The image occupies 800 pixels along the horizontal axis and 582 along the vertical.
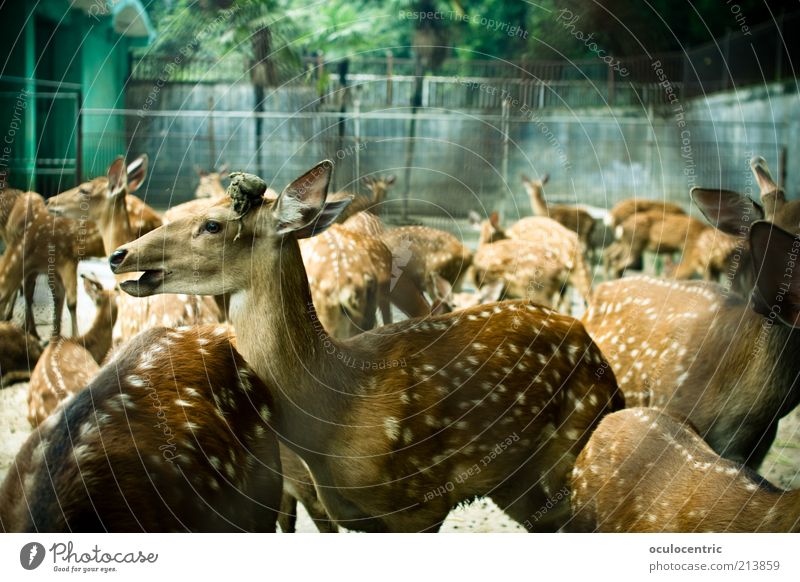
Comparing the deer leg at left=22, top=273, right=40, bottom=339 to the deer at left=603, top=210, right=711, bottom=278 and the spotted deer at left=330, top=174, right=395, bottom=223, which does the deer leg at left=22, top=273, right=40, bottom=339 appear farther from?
the deer at left=603, top=210, right=711, bottom=278

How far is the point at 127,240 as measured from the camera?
2293mm

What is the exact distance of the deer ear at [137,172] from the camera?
2332 millimetres

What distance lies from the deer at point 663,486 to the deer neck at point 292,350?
2.09 ft

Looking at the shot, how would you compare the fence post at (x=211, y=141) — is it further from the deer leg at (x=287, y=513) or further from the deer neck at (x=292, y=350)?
the deer leg at (x=287, y=513)

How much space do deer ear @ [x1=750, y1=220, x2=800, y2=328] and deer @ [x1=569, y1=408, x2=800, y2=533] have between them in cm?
39

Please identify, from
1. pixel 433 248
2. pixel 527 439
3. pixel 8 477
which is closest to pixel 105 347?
pixel 8 477

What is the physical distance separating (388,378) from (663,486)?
0.68 metres

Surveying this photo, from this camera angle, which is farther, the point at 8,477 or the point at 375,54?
the point at 375,54

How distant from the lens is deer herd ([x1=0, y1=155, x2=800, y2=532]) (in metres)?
1.95

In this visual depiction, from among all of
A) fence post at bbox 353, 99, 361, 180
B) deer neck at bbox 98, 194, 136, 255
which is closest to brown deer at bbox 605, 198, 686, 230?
fence post at bbox 353, 99, 361, 180

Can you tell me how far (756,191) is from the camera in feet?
8.51

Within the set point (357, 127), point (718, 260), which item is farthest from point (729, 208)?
point (357, 127)

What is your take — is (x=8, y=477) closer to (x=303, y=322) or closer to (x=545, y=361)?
(x=303, y=322)
